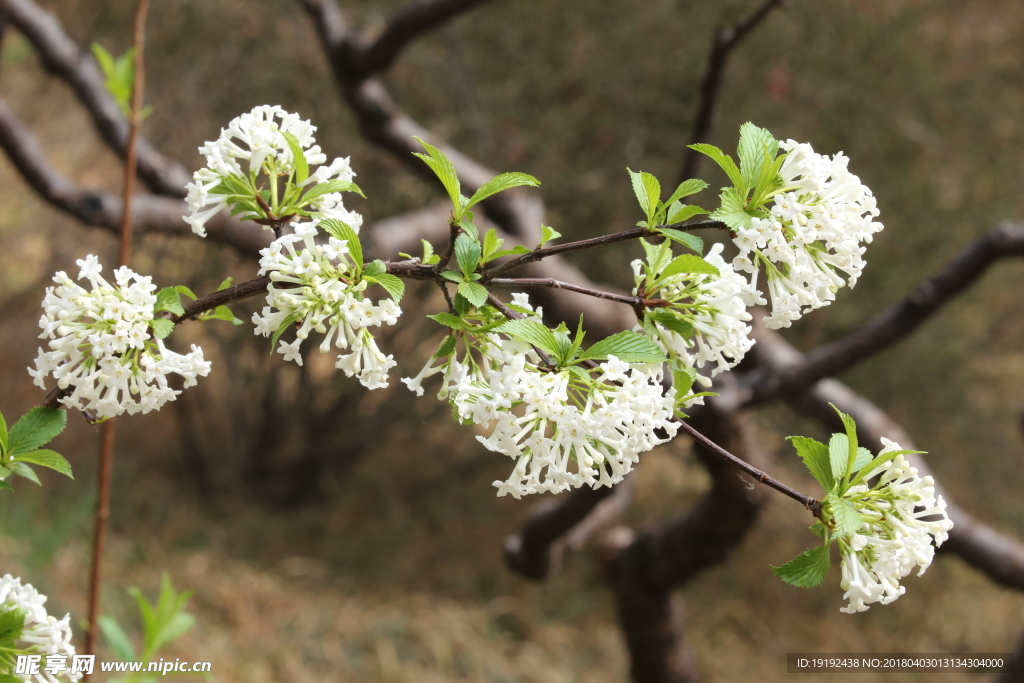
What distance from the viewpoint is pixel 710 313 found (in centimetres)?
50

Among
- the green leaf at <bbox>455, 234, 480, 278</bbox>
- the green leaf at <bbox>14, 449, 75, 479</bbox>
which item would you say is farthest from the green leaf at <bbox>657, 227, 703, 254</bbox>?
the green leaf at <bbox>14, 449, 75, 479</bbox>

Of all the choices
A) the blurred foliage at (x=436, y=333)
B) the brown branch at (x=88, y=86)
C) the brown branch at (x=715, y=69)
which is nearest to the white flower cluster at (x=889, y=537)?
the brown branch at (x=715, y=69)

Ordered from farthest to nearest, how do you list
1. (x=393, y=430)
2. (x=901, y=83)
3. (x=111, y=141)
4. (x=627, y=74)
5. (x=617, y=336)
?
(x=393, y=430), (x=901, y=83), (x=627, y=74), (x=111, y=141), (x=617, y=336)

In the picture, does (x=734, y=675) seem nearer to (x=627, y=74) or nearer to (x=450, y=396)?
(x=627, y=74)

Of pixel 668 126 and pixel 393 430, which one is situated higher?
pixel 668 126

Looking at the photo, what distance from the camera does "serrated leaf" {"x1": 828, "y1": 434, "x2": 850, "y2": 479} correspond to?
0.51 m

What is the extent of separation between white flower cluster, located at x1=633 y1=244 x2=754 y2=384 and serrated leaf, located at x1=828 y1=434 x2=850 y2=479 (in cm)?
9

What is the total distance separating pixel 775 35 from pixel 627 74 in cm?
46

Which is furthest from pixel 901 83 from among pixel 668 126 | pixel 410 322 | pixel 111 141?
pixel 111 141

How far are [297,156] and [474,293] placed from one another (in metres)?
0.16

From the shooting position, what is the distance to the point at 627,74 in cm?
239

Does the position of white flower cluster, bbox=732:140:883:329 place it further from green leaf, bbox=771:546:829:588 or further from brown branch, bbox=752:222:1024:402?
brown branch, bbox=752:222:1024:402

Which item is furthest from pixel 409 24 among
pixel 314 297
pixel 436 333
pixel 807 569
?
pixel 436 333

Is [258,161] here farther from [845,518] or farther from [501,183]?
[845,518]
